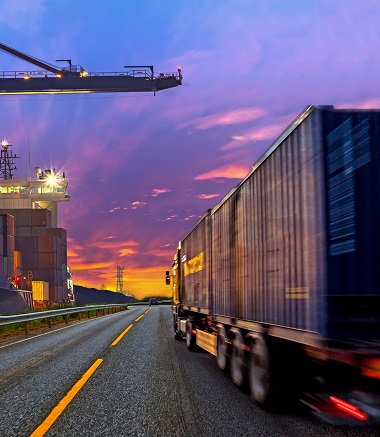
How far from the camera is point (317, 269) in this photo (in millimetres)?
4742

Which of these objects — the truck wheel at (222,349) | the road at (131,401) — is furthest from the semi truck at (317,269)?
the truck wheel at (222,349)

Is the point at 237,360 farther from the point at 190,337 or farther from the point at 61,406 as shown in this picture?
the point at 190,337

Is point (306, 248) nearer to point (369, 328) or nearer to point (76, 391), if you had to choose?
point (369, 328)

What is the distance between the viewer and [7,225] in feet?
209

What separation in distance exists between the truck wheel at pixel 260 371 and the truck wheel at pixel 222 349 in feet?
6.14

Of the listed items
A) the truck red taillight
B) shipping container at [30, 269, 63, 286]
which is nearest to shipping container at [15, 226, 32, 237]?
shipping container at [30, 269, 63, 286]

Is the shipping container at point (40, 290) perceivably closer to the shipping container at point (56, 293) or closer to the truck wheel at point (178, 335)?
the shipping container at point (56, 293)

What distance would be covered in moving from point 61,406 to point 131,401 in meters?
0.93

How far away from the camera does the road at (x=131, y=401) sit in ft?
17.3

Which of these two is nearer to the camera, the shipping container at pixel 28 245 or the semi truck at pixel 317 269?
the semi truck at pixel 317 269

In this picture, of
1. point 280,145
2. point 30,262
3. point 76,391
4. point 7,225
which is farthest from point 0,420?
point 30,262

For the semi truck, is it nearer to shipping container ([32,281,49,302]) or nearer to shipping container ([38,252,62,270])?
shipping container ([32,281,49,302])

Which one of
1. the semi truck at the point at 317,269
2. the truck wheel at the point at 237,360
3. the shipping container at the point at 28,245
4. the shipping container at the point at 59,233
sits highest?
the shipping container at the point at 59,233

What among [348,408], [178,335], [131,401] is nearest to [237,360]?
[131,401]
